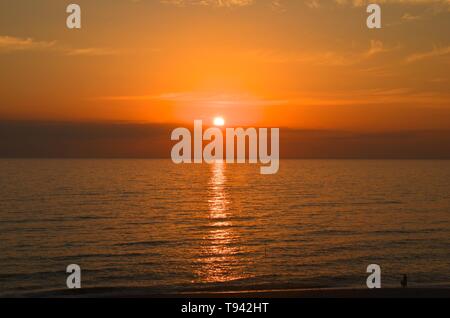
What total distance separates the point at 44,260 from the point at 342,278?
20868mm

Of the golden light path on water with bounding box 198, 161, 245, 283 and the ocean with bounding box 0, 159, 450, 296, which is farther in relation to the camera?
the golden light path on water with bounding box 198, 161, 245, 283

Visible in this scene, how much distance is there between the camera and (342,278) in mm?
30078

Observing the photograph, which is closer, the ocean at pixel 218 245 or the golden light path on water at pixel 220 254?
the ocean at pixel 218 245

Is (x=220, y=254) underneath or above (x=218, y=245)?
underneath

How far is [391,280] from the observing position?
29.8m

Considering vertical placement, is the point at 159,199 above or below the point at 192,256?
above

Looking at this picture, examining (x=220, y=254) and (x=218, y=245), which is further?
(x=218, y=245)
